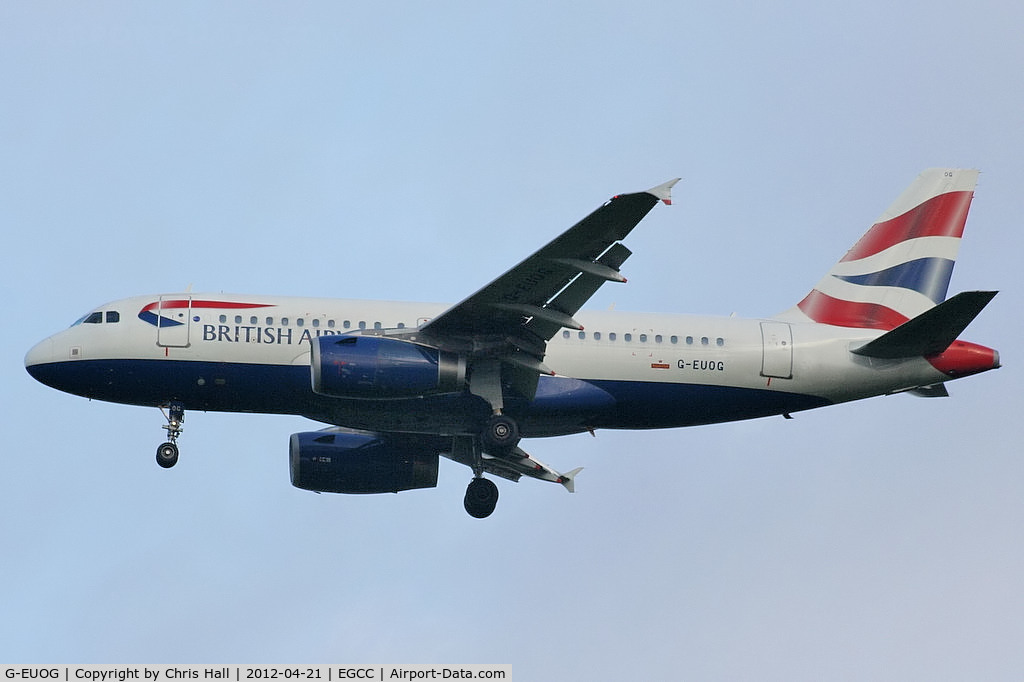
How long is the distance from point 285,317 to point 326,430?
580 cm

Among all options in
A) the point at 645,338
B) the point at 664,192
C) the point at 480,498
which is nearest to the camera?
the point at 664,192

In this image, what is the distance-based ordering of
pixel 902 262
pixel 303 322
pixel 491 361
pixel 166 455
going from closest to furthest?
pixel 491 361 → pixel 303 322 → pixel 166 455 → pixel 902 262

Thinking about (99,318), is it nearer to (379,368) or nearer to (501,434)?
(379,368)

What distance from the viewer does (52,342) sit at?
42844mm

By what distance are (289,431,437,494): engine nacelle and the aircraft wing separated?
6.44m

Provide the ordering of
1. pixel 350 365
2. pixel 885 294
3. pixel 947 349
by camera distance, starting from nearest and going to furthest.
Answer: pixel 350 365 < pixel 947 349 < pixel 885 294

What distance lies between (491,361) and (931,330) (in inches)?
414

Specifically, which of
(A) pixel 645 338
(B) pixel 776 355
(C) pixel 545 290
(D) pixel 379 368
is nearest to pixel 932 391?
(B) pixel 776 355

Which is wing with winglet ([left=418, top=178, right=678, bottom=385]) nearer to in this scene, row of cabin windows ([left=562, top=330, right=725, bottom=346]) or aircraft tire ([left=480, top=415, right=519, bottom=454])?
aircraft tire ([left=480, top=415, right=519, bottom=454])

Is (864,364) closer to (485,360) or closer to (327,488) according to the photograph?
(485,360)

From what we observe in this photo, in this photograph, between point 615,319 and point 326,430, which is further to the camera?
point 326,430

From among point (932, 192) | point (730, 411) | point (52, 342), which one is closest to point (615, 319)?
point (730, 411)

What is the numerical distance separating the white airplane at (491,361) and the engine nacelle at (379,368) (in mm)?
39

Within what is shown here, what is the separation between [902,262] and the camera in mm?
47062
